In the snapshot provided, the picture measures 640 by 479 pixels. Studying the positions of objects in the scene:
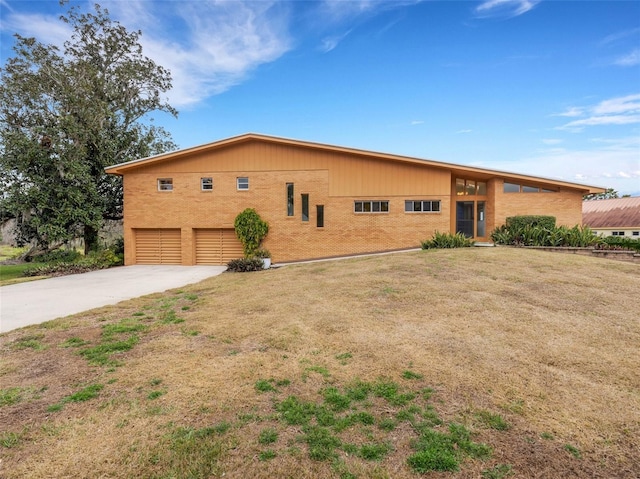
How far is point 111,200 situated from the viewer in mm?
20688

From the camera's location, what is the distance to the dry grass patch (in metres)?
2.70

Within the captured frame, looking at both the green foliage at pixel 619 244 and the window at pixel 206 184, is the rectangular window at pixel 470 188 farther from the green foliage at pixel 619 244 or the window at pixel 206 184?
the window at pixel 206 184

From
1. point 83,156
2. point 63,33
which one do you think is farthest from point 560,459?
point 63,33

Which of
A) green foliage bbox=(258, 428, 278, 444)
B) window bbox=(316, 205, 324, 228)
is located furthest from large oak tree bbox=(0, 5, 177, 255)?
green foliage bbox=(258, 428, 278, 444)

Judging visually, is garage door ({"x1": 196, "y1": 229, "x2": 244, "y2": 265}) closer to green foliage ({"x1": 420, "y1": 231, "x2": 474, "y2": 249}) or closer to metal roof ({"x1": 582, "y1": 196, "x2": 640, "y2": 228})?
green foliage ({"x1": 420, "y1": 231, "x2": 474, "y2": 249})

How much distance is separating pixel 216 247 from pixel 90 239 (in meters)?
9.06

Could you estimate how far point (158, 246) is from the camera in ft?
62.4

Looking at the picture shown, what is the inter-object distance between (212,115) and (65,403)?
31163mm

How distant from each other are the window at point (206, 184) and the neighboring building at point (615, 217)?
3246 centimetres

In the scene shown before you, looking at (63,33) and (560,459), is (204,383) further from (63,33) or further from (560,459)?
(63,33)

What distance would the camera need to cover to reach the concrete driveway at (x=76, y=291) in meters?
7.67

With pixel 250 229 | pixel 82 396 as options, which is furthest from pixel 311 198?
pixel 82 396

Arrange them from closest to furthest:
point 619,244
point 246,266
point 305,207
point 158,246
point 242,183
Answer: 1. point 619,244
2. point 246,266
3. point 305,207
4. point 242,183
5. point 158,246

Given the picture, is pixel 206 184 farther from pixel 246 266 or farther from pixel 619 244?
pixel 619 244
